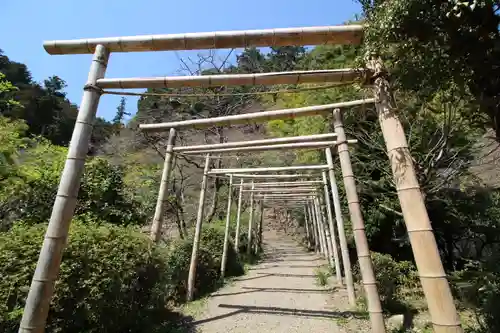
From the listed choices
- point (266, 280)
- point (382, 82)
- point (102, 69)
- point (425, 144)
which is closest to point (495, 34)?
point (382, 82)

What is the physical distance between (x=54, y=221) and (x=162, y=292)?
3112 millimetres

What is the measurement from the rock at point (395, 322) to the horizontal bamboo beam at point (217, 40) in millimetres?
5375

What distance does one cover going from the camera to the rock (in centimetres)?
596

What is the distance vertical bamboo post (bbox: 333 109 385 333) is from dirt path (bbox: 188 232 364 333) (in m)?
1.67

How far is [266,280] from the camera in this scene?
10.1m

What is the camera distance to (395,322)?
6.08 metres

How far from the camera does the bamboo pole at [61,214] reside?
2.76 m

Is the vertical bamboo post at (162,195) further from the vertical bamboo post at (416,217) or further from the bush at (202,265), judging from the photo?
the vertical bamboo post at (416,217)

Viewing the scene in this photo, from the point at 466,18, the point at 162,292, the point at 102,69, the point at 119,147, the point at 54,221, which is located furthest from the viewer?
the point at 119,147

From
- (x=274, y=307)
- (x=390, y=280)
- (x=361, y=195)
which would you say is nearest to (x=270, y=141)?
(x=274, y=307)

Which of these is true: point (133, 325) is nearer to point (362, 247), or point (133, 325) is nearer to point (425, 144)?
point (362, 247)

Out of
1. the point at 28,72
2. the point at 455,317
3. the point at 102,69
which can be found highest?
the point at 28,72

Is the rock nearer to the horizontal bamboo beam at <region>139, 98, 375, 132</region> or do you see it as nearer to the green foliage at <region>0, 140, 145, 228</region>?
the horizontal bamboo beam at <region>139, 98, 375, 132</region>

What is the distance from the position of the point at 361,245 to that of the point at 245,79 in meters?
2.81
